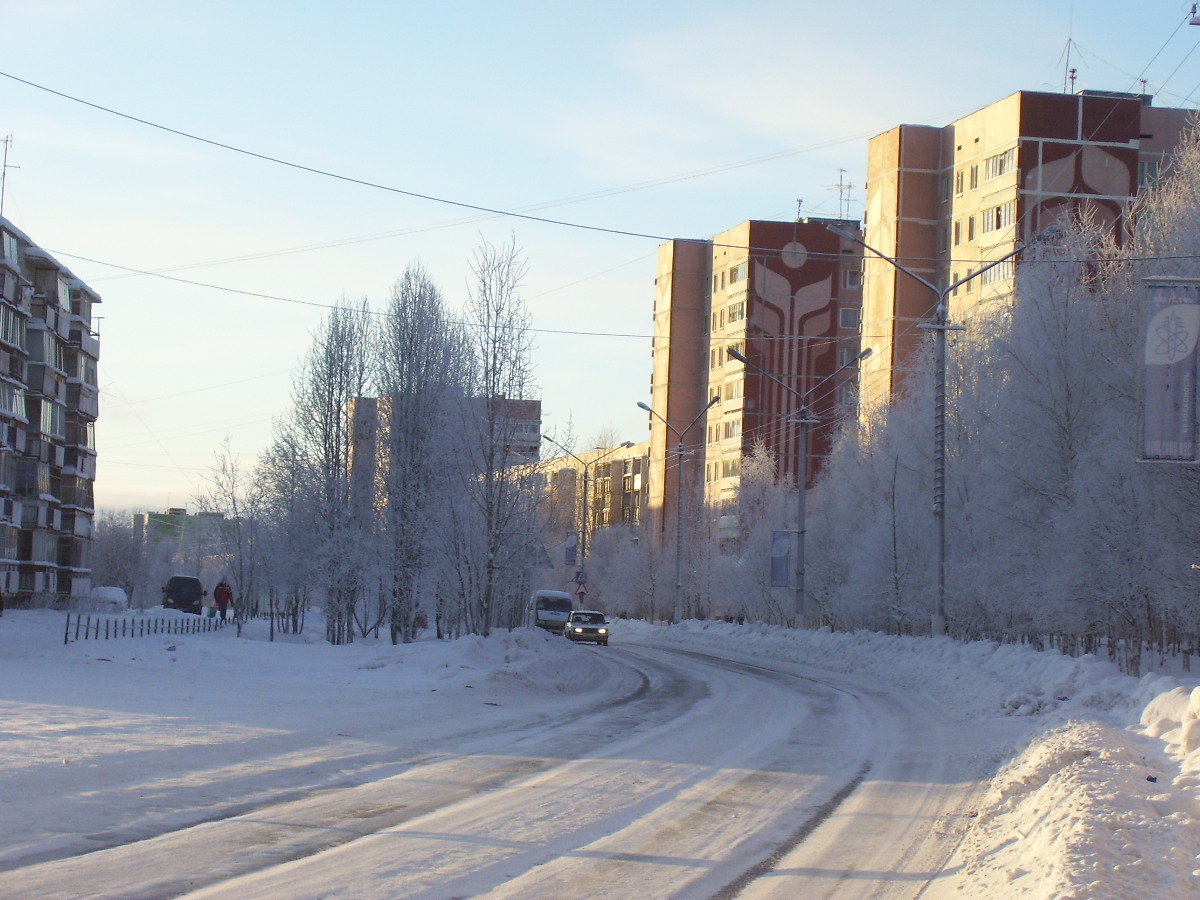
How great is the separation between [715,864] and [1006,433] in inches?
1053

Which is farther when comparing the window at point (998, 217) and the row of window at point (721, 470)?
the row of window at point (721, 470)

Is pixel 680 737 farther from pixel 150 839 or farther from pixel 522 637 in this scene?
pixel 522 637

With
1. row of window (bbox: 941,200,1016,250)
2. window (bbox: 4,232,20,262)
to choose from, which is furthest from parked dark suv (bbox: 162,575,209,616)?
row of window (bbox: 941,200,1016,250)

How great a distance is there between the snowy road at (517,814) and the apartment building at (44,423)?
62039mm

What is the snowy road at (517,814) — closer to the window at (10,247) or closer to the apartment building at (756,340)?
the window at (10,247)

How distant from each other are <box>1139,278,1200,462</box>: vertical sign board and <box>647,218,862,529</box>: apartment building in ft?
A: 261

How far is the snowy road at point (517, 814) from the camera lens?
8.00 m

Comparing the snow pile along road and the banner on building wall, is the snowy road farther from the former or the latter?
the banner on building wall

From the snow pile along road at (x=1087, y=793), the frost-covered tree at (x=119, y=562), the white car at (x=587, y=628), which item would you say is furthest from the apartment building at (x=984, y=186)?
the frost-covered tree at (x=119, y=562)

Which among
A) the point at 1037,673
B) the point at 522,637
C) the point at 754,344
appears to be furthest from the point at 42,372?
the point at 1037,673

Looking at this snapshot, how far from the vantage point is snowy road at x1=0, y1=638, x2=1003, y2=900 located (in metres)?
8.00

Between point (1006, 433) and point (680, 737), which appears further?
point (1006, 433)

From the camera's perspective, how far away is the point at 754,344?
338 ft

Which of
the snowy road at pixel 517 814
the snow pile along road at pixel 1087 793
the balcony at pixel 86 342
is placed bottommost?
the snowy road at pixel 517 814
